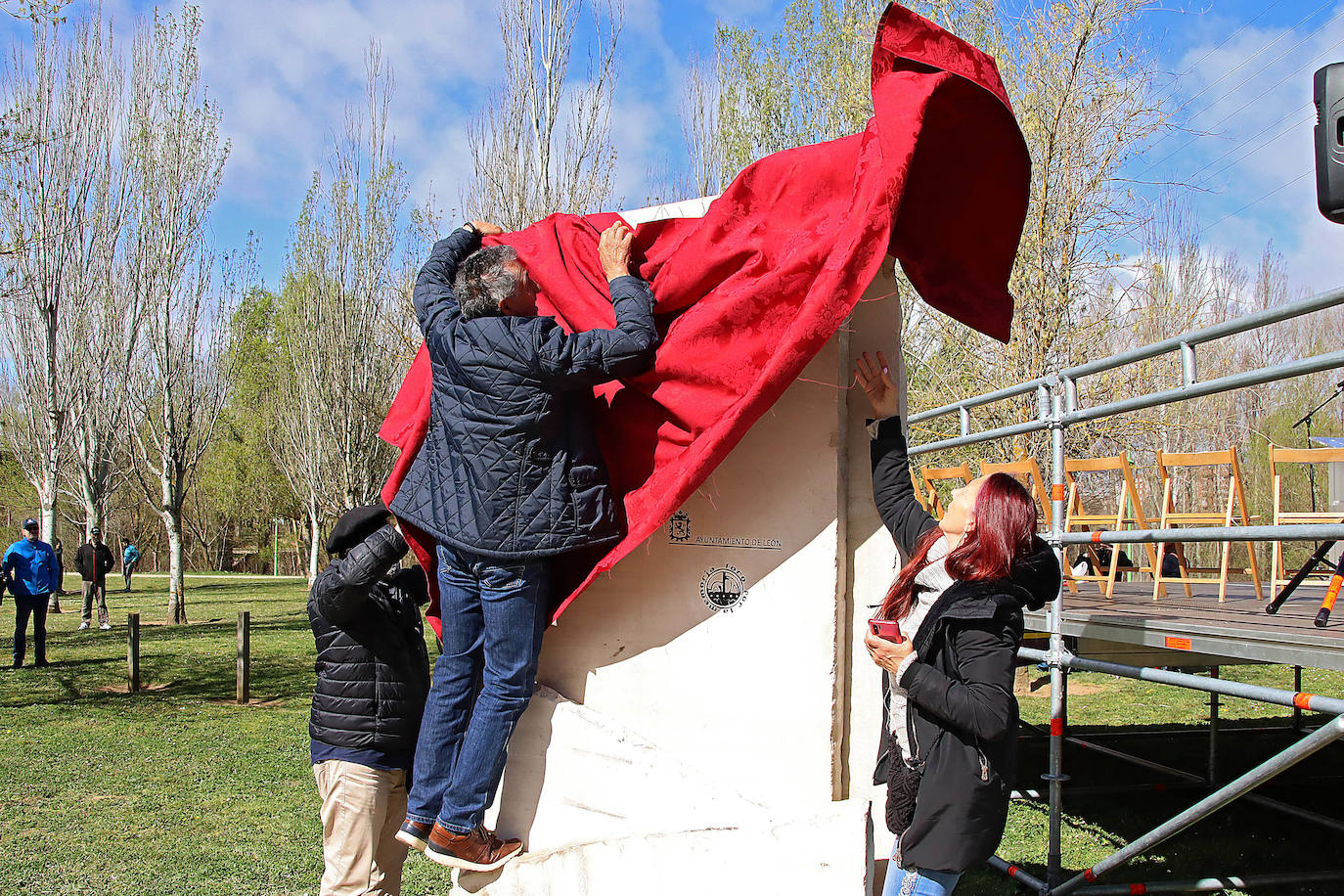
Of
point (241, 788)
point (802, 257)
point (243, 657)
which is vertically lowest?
point (241, 788)

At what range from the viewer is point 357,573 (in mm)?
3395

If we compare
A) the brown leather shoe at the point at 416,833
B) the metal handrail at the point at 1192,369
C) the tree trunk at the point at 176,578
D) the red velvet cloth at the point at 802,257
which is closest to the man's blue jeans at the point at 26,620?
the tree trunk at the point at 176,578

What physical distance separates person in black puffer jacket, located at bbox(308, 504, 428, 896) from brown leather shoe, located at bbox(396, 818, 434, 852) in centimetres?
63

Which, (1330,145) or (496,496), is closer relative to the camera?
(496,496)

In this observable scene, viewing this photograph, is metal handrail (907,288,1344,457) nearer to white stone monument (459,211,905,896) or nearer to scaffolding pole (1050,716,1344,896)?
scaffolding pole (1050,716,1344,896)

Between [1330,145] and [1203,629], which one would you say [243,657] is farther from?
[1330,145]

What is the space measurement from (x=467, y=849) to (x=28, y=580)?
13.2 metres

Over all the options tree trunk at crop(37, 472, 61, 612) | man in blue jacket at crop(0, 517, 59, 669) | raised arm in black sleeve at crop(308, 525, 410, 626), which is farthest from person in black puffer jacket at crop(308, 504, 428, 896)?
tree trunk at crop(37, 472, 61, 612)

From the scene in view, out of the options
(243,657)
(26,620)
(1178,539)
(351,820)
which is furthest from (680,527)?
(26,620)

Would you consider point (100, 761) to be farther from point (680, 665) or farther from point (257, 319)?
point (257, 319)

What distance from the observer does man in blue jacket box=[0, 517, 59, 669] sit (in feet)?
42.9

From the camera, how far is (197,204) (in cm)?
1936

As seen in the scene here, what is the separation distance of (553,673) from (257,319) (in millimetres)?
42471

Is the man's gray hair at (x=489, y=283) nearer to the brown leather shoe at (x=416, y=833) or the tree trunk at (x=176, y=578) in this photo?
the brown leather shoe at (x=416, y=833)
